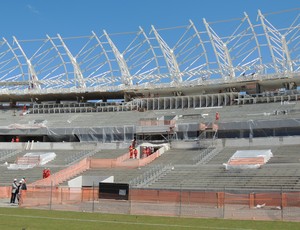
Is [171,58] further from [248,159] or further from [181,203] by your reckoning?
[181,203]

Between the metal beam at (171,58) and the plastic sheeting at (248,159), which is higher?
the metal beam at (171,58)

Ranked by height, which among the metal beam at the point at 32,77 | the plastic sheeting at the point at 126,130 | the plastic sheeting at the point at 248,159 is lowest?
the plastic sheeting at the point at 248,159

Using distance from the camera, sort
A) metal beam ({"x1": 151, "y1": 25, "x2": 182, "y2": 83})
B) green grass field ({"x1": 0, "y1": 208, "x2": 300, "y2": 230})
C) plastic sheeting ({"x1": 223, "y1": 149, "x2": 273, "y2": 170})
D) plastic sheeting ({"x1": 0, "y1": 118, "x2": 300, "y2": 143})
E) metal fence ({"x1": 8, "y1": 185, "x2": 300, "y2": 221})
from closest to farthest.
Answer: green grass field ({"x1": 0, "y1": 208, "x2": 300, "y2": 230}) → metal fence ({"x1": 8, "y1": 185, "x2": 300, "y2": 221}) → plastic sheeting ({"x1": 223, "y1": 149, "x2": 273, "y2": 170}) → plastic sheeting ({"x1": 0, "y1": 118, "x2": 300, "y2": 143}) → metal beam ({"x1": 151, "y1": 25, "x2": 182, "y2": 83})

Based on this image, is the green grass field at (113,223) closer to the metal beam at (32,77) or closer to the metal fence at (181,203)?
the metal fence at (181,203)

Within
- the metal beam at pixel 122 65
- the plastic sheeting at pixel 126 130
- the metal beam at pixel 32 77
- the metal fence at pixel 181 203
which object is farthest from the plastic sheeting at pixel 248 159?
the metal beam at pixel 32 77

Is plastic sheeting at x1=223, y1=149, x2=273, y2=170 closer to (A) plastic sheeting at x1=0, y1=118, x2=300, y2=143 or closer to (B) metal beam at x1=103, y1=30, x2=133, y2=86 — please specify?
(A) plastic sheeting at x1=0, y1=118, x2=300, y2=143

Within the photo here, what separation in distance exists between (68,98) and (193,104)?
1923cm

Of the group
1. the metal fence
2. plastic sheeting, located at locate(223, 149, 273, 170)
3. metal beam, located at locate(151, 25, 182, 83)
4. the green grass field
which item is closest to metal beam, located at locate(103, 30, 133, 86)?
metal beam, located at locate(151, 25, 182, 83)

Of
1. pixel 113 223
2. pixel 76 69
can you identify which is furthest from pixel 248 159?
pixel 76 69

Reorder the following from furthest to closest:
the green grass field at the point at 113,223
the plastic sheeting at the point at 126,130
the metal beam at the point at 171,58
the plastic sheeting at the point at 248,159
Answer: the metal beam at the point at 171,58
the plastic sheeting at the point at 126,130
the plastic sheeting at the point at 248,159
the green grass field at the point at 113,223

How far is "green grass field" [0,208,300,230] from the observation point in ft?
55.8

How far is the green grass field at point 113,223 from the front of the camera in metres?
17.0

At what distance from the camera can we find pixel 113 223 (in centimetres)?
1839

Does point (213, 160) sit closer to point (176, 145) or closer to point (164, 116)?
point (176, 145)
